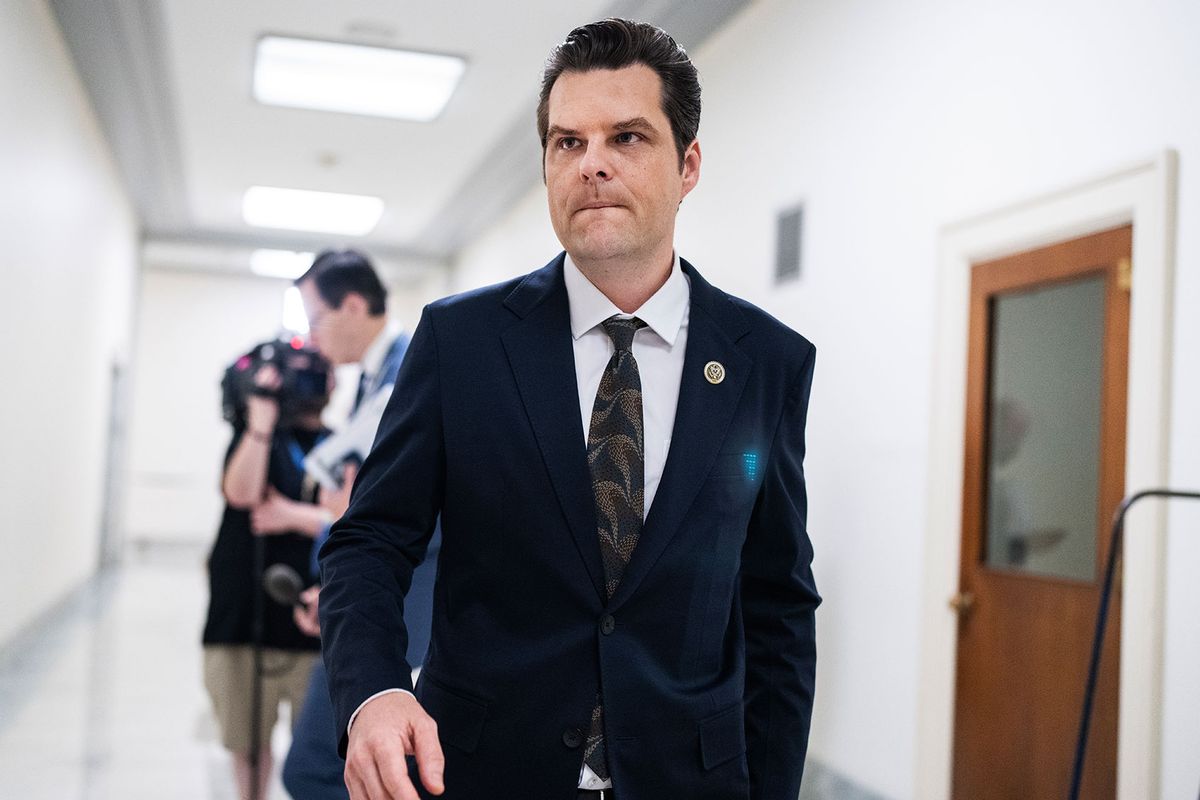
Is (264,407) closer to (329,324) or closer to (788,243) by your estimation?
(329,324)

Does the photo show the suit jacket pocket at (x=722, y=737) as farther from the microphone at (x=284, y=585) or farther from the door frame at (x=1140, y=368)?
the door frame at (x=1140, y=368)

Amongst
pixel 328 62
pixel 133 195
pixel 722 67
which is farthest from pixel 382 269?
pixel 722 67

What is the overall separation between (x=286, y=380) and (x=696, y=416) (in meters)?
2.00

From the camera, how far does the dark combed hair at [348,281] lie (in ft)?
9.96

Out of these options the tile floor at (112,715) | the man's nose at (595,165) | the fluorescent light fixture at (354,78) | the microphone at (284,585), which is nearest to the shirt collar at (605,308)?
the man's nose at (595,165)

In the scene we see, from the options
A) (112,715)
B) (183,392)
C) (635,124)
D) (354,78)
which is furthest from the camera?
(183,392)

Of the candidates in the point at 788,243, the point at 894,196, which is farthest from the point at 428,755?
the point at 788,243

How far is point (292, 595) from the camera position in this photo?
8.64ft

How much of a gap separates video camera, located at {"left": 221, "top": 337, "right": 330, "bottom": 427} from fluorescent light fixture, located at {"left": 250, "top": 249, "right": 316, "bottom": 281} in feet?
33.0

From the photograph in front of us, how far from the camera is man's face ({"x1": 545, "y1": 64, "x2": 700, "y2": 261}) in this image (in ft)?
4.50

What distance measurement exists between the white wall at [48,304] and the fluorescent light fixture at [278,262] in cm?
295

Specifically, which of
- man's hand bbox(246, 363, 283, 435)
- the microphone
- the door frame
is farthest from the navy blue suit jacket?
the door frame

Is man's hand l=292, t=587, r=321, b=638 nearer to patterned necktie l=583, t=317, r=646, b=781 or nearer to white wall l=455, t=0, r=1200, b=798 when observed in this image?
patterned necktie l=583, t=317, r=646, b=781

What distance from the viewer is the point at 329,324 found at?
3.04 meters
